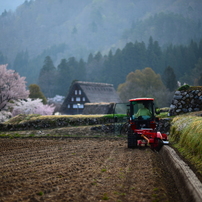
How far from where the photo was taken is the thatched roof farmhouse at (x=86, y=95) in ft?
235

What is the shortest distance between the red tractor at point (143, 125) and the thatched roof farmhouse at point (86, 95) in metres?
54.0

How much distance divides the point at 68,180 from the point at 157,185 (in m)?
1.92

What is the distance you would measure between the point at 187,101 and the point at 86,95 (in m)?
46.5

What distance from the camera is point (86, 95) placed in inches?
2820

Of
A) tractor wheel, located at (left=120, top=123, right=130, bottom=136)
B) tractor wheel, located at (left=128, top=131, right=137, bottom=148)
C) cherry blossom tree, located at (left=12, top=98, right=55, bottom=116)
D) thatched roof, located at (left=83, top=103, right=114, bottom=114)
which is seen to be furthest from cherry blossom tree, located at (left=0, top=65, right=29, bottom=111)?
tractor wheel, located at (left=128, top=131, right=137, bottom=148)

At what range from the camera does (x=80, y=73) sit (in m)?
132

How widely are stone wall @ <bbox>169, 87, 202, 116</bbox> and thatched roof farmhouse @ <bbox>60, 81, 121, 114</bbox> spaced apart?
144 ft

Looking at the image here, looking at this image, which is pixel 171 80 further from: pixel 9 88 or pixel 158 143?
pixel 158 143

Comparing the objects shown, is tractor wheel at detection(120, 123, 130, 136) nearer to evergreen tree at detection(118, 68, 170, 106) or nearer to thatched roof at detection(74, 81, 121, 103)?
thatched roof at detection(74, 81, 121, 103)

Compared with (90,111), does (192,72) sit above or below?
above

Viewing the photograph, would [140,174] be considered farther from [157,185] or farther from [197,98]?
[197,98]

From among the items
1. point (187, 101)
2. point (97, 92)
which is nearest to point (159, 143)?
point (187, 101)

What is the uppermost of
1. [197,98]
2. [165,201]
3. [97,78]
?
[97,78]

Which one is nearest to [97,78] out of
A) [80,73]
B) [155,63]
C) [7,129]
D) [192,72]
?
[80,73]
